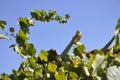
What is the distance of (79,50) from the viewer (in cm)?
113

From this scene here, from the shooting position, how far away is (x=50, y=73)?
3.59 feet

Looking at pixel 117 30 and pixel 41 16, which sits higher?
pixel 41 16

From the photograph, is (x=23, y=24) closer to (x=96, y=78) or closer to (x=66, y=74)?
(x=66, y=74)

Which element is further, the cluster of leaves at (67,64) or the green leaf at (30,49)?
the green leaf at (30,49)

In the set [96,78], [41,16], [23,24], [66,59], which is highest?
[41,16]

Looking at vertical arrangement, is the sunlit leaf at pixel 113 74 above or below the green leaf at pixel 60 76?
below

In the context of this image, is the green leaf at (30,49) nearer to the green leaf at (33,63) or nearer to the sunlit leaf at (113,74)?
the green leaf at (33,63)

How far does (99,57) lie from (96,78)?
3.2 inches

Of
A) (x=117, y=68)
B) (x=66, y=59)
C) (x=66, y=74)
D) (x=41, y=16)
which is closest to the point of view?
(x=117, y=68)

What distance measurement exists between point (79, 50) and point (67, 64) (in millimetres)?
87

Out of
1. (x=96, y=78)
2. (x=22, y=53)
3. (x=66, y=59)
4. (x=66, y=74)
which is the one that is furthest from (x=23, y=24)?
(x=96, y=78)

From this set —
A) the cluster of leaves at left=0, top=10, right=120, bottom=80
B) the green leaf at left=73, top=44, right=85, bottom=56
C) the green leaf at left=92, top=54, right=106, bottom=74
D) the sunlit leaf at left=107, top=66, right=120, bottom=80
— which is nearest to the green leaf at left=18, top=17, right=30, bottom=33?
the cluster of leaves at left=0, top=10, right=120, bottom=80

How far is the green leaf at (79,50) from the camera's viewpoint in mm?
1121

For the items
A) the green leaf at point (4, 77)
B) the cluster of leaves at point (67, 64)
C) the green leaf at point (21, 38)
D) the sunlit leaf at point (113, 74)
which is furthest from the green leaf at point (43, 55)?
the sunlit leaf at point (113, 74)
